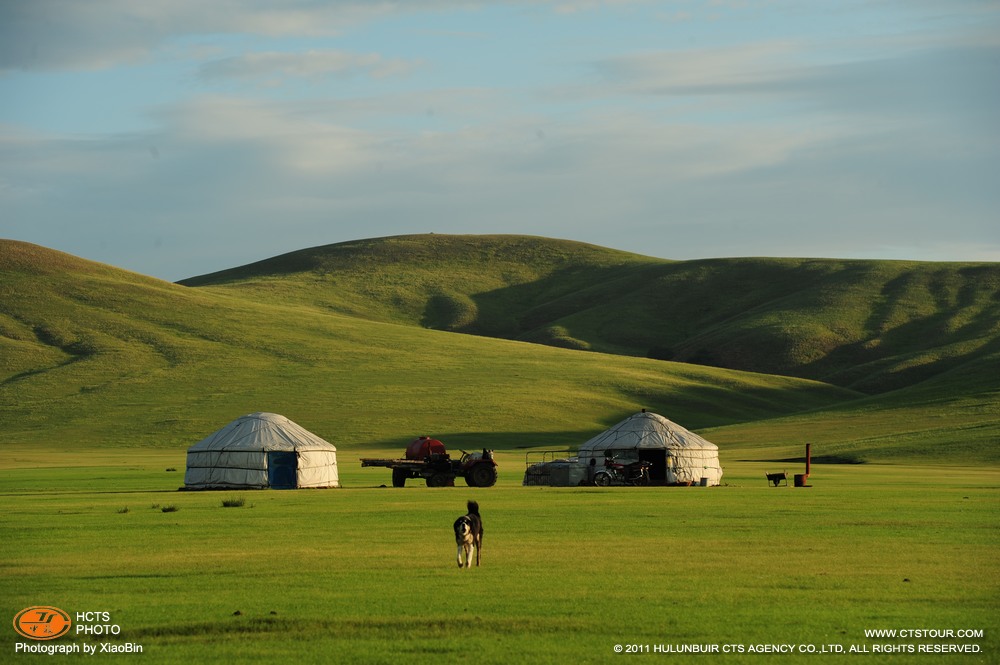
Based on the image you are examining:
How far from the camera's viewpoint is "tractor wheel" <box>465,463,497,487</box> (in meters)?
47.1

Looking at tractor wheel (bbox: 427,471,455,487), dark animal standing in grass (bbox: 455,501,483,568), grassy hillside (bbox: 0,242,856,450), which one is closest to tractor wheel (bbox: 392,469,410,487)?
tractor wheel (bbox: 427,471,455,487)

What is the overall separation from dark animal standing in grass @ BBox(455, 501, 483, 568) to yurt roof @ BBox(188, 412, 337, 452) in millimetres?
26029

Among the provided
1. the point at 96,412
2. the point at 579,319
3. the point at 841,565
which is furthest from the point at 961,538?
the point at 579,319

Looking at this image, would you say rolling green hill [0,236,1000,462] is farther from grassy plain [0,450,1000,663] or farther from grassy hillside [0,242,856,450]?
grassy plain [0,450,1000,663]

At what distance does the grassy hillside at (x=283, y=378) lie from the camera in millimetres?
91125

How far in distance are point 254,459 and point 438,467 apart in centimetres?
692

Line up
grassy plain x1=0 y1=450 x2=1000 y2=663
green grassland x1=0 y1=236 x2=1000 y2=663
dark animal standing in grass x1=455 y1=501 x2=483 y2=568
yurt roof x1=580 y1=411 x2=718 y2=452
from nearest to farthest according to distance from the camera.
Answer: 1. grassy plain x1=0 y1=450 x2=1000 y2=663
2. green grassland x1=0 y1=236 x2=1000 y2=663
3. dark animal standing in grass x1=455 y1=501 x2=483 y2=568
4. yurt roof x1=580 y1=411 x2=718 y2=452

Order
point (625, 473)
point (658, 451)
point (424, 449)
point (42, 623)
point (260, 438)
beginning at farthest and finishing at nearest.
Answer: point (658, 451) < point (625, 473) < point (424, 449) < point (260, 438) < point (42, 623)

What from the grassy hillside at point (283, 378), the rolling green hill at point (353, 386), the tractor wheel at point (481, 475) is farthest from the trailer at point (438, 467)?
the grassy hillside at point (283, 378)

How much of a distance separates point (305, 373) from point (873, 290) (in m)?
112

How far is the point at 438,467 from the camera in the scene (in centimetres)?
4775

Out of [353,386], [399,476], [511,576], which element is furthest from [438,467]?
[353,386]

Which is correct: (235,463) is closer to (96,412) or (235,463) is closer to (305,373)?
(96,412)

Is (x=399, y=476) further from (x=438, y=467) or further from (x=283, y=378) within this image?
(x=283, y=378)
